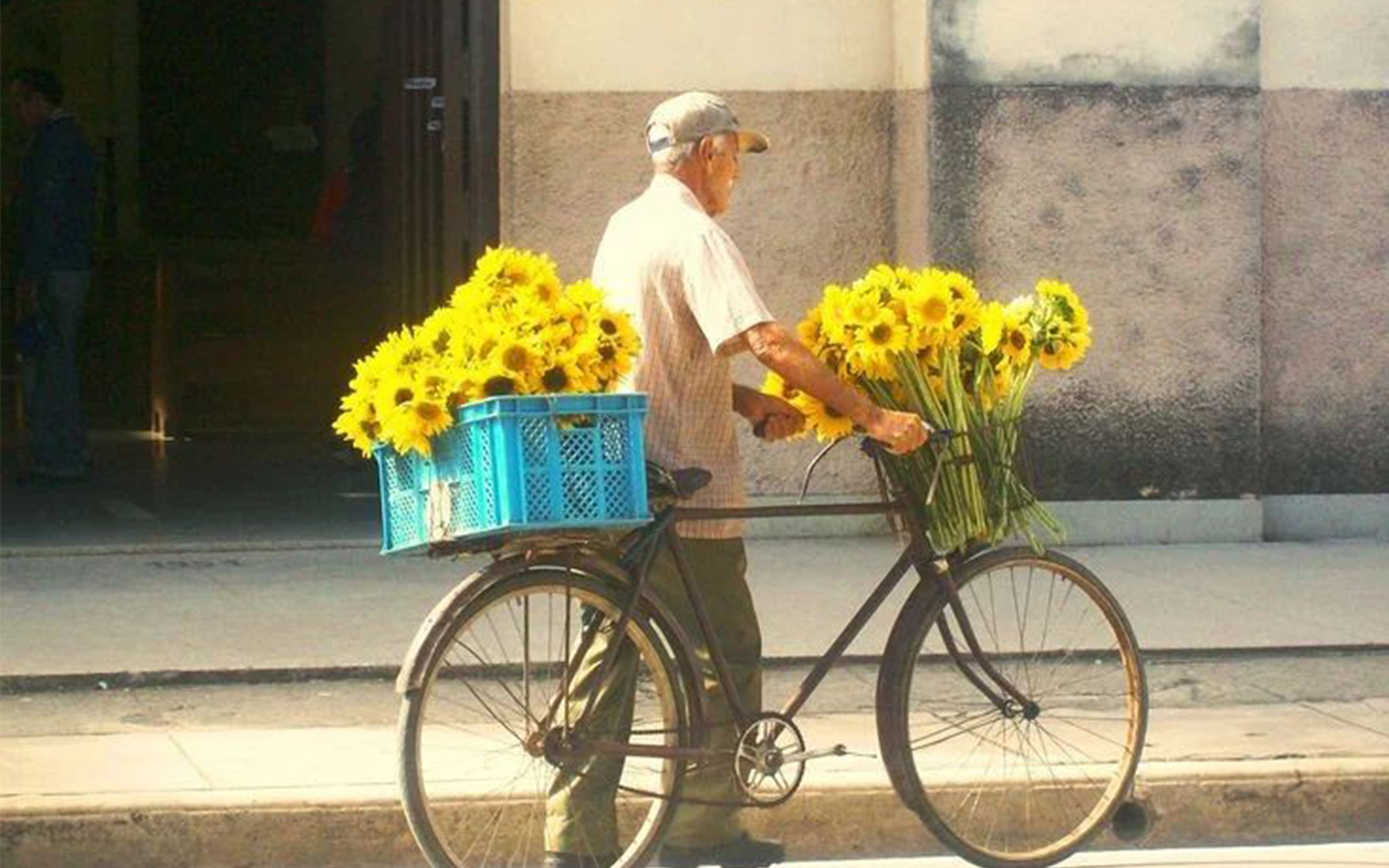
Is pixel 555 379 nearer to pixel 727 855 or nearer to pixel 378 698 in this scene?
pixel 727 855

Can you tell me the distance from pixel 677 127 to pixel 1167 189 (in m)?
5.36

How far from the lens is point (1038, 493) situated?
11.4 metres

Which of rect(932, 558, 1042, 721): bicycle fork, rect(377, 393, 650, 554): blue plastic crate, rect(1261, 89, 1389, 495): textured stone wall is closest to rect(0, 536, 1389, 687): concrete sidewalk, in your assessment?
rect(1261, 89, 1389, 495): textured stone wall

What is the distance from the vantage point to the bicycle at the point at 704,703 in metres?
5.96

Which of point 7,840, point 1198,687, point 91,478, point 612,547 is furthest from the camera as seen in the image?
point 91,478

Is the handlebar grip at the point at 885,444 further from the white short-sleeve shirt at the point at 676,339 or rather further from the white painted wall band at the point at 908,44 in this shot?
the white painted wall band at the point at 908,44

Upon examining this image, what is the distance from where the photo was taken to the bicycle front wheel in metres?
6.53

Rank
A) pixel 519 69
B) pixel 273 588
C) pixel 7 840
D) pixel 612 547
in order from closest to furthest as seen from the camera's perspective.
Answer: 1. pixel 612 547
2. pixel 7 840
3. pixel 273 588
4. pixel 519 69

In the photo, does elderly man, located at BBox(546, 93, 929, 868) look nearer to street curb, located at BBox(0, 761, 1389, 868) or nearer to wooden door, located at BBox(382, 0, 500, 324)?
street curb, located at BBox(0, 761, 1389, 868)

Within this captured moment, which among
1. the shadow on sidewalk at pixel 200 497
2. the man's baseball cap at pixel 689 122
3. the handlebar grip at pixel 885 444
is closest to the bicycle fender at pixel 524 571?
the handlebar grip at pixel 885 444

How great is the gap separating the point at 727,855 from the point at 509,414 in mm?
1219

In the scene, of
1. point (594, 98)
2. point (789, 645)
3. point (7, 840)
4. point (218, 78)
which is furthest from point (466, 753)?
point (218, 78)

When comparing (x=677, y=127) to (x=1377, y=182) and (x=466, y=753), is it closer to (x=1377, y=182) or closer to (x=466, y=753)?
(x=466, y=753)

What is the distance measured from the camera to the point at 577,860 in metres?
6.12
